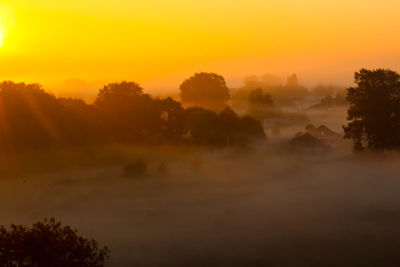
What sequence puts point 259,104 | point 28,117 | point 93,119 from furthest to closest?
point 259,104 < point 93,119 < point 28,117

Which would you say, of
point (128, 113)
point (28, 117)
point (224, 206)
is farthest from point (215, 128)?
point (28, 117)

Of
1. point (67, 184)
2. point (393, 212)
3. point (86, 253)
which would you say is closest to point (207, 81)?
point (67, 184)

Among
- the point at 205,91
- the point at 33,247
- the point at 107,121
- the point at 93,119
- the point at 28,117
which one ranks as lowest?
the point at 33,247

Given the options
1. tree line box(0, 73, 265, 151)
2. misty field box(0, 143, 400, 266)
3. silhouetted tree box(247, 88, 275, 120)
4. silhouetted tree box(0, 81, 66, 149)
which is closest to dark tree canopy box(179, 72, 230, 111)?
silhouetted tree box(247, 88, 275, 120)

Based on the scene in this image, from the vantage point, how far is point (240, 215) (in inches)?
2199

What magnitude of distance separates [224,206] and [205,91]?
88.5m

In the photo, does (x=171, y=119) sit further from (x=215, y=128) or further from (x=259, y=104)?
(x=259, y=104)

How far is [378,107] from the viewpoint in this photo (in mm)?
→ 77750

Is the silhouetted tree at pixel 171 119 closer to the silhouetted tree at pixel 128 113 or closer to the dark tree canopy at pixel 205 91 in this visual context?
the silhouetted tree at pixel 128 113

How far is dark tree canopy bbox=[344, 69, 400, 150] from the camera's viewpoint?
7725 cm

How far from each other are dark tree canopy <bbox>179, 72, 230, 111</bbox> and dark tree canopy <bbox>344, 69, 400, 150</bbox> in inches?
2652

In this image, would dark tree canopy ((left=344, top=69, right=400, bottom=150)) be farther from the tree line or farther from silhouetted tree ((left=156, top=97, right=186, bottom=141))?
silhouetted tree ((left=156, top=97, right=186, bottom=141))

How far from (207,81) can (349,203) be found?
92.2 metres

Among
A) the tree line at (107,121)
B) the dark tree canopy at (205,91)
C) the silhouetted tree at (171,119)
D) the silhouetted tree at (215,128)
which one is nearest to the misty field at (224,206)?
the silhouetted tree at (215,128)
